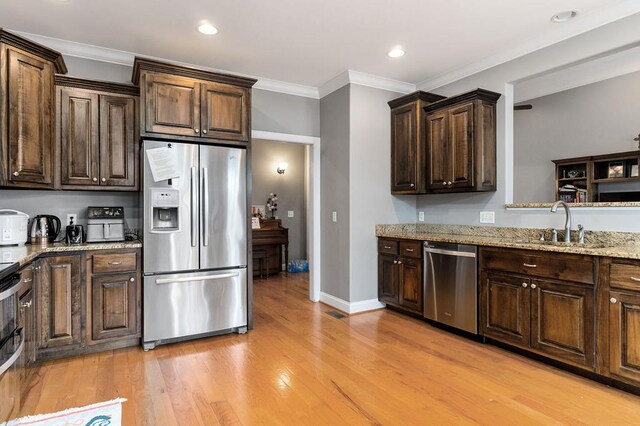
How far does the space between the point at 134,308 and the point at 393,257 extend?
267 centimetres

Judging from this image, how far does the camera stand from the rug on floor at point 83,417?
6.67 ft

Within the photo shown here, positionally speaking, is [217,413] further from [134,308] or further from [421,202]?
[421,202]

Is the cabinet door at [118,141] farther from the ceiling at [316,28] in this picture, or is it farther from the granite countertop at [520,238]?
the granite countertop at [520,238]

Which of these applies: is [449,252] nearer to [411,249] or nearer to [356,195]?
[411,249]

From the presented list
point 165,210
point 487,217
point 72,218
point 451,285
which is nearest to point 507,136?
point 487,217

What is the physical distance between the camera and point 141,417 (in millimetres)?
2109

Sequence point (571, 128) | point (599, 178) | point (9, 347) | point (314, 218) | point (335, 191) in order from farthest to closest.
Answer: point (571, 128), point (599, 178), point (314, 218), point (335, 191), point (9, 347)

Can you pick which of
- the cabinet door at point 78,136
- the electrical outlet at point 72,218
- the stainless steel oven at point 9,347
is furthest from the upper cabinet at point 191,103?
the stainless steel oven at point 9,347

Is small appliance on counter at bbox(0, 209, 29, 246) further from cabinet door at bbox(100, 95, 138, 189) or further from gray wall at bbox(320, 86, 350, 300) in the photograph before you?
gray wall at bbox(320, 86, 350, 300)

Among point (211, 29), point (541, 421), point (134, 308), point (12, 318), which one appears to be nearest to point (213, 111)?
point (211, 29)

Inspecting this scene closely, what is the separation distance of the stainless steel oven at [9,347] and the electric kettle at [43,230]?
125 centimetres

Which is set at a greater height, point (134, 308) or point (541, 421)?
point (134, 308)

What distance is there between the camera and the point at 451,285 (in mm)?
3521

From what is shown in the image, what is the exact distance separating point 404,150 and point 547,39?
5.47 ft
